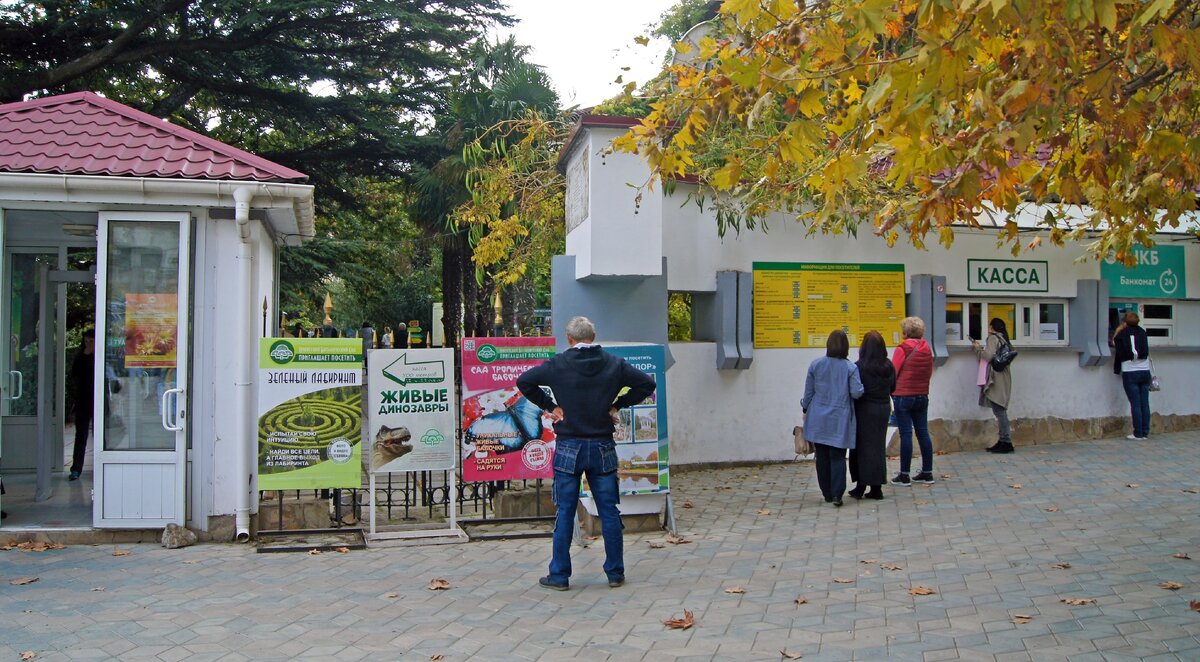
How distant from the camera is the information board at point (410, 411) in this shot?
8172mm

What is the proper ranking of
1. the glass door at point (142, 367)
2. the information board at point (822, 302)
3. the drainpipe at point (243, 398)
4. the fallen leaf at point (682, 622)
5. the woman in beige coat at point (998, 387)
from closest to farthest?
the fallen leaf at point (682, 622) < the glass door at point (142, 367) < the drainpipe at point (243, 398) < the information board at point (822, 302) < the woman in beige coat at point (998, 387)

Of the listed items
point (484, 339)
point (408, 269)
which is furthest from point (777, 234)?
point (408, 269)

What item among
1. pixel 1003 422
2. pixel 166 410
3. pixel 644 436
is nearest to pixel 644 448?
pixel 644 436

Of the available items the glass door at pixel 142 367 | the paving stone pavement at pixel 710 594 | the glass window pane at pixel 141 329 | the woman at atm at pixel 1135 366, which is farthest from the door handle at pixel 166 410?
the woman at atm at pixel 1135 366

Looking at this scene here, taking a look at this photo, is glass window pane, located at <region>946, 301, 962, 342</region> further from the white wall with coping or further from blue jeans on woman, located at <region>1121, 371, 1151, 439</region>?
blue jeans on woman, located at <region>1121, 371, 1151, 439</region>

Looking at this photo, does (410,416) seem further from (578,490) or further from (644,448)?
(578,490)

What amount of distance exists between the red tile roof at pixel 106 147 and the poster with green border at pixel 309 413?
1465 millimetres


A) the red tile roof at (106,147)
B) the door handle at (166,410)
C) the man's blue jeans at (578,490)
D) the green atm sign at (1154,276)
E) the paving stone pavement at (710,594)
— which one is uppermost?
the red tile roof at (106,147)

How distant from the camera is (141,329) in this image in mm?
8008

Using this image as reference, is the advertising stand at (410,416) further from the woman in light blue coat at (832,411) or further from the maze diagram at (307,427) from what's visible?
the woman in light blue coat at (832,411)

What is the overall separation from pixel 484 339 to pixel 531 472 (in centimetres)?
119

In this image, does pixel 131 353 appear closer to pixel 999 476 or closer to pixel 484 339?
pixel 484 339

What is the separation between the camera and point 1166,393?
13.6 metres

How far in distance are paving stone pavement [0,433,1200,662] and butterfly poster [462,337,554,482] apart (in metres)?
0.65
